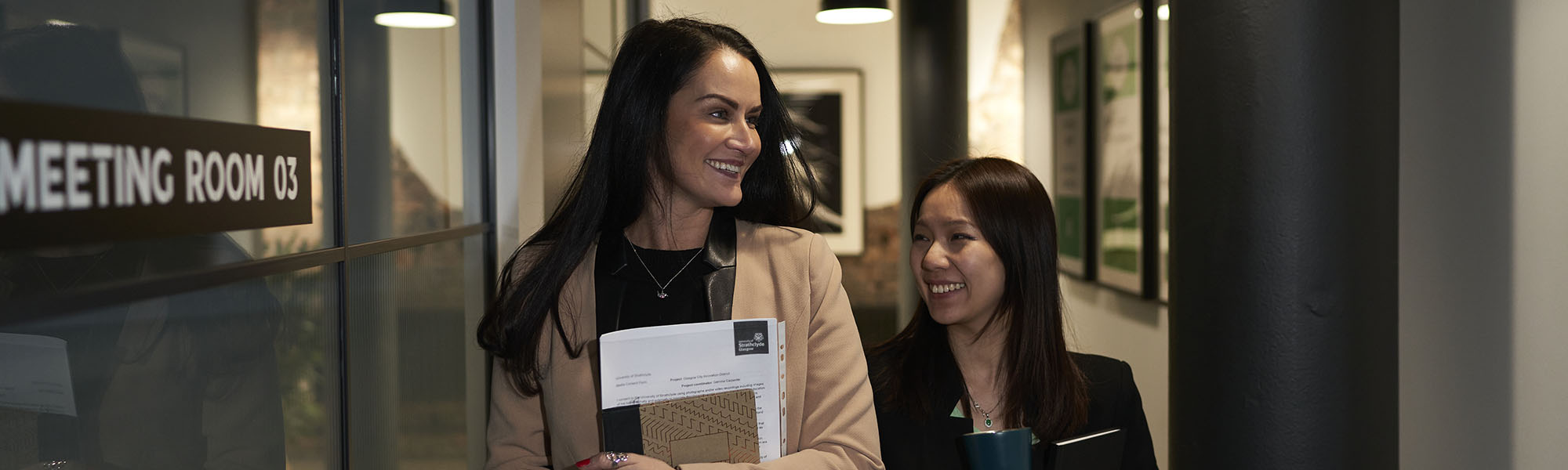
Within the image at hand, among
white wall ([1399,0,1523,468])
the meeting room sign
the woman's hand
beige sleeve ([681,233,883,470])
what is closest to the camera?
the meeting room sign

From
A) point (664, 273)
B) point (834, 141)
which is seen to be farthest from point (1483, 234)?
point (834, 141)

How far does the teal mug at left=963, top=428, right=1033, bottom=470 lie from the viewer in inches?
56.2

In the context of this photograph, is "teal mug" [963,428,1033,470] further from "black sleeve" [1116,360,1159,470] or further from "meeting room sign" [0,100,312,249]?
"meeting room sign" [0,100,312,249]

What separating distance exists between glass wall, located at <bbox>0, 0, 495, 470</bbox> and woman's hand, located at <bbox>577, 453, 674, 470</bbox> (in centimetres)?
44

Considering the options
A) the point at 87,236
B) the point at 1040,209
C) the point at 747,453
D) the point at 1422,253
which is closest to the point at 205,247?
the point at 87,236

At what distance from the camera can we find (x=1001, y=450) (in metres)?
1.43

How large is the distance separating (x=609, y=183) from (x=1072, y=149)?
3.65m

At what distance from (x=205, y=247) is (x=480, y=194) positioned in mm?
1458

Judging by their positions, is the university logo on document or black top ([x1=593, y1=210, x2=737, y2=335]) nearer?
the university logo on document

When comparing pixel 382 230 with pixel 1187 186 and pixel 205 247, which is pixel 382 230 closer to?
pixel 205 247

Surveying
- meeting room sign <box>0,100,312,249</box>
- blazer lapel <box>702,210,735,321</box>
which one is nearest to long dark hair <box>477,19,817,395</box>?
blazer lapel <box>702,210,735,321</box>

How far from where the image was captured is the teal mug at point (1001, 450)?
1.43m

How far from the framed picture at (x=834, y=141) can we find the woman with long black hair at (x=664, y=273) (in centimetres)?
290

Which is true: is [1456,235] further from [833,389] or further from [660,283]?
[660,283]
